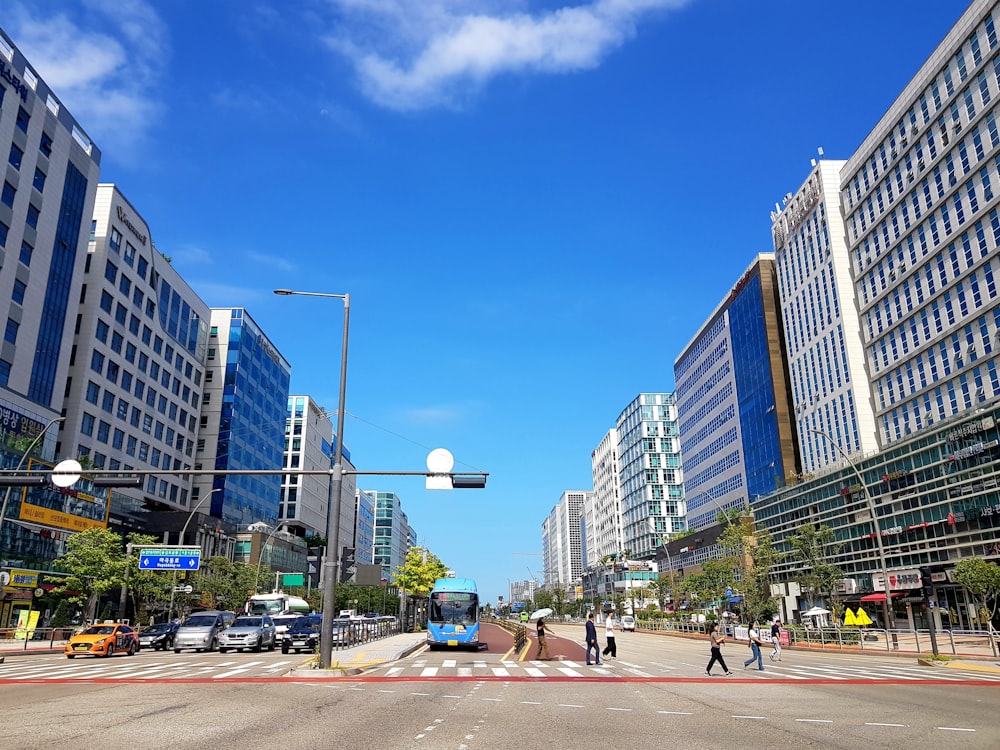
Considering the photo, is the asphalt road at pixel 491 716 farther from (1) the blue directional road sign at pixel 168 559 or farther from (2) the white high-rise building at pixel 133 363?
(2) the white high-rise building at pixel 133 363

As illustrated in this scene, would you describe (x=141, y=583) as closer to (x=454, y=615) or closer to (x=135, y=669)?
(x=454, y=615)

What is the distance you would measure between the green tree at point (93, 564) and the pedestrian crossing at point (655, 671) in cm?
2847

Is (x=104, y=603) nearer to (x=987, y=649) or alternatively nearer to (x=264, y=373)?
(x=264, y=373)

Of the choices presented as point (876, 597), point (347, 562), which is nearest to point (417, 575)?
point (876, 597)

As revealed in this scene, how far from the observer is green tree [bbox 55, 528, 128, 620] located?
158 feet

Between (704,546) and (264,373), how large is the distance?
71154 mm

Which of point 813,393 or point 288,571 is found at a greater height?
point 813,393

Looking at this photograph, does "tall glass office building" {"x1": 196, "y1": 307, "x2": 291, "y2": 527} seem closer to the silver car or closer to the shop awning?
the silver car

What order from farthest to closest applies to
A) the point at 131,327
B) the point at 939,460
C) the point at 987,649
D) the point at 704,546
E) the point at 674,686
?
the point at 704,546 < the point at 131,327 < the point at 939,460 < the point at 987,649 < the point at 674,686

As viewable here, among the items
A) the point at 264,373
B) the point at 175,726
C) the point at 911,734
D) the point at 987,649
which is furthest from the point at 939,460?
the point at 264,373

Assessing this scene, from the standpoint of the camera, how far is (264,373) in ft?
381

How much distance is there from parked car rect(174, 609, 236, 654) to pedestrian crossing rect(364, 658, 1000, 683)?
45.6 ft

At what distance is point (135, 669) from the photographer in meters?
25.2

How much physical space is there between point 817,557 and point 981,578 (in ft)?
77.7
